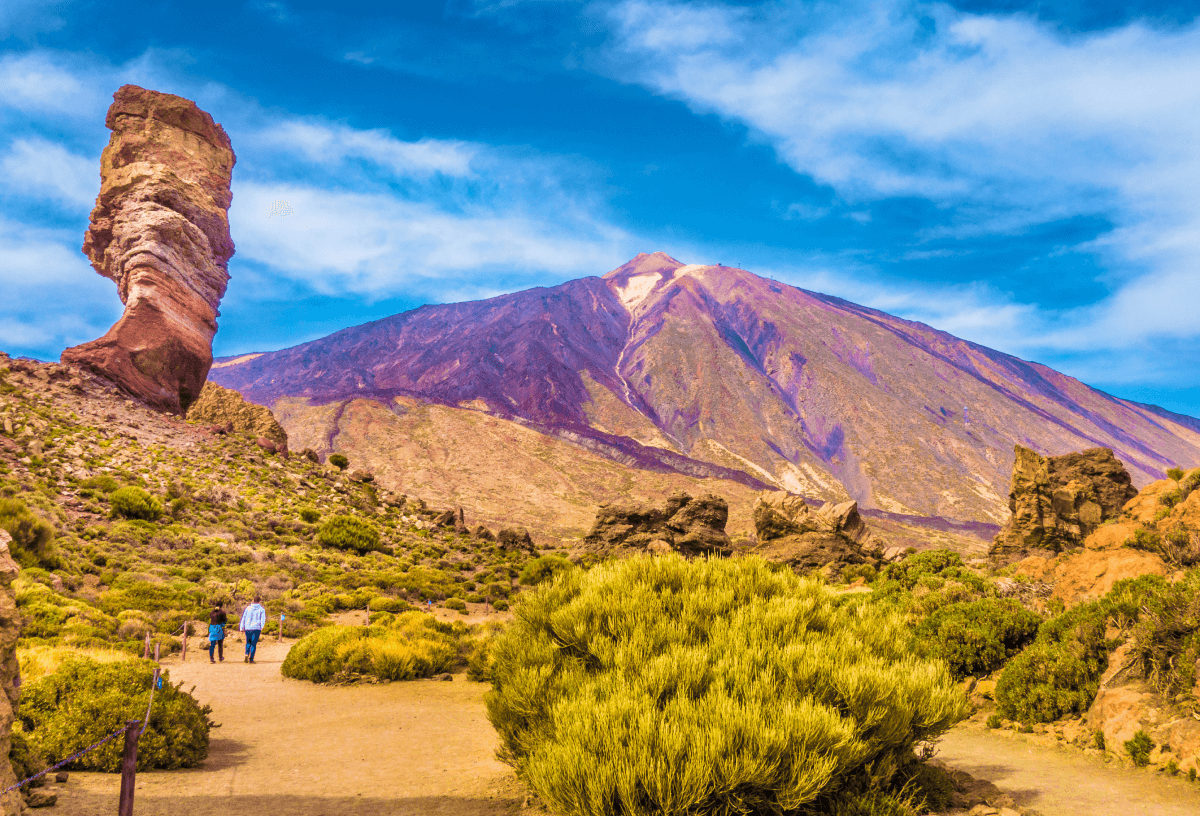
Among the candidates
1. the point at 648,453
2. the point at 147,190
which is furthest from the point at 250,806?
the point at 648,453

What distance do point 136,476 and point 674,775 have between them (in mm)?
32546

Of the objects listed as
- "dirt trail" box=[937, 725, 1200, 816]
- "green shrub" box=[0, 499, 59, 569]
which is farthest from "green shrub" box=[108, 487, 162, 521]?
"dirt trail" box=[937, 725, 1200, 816]

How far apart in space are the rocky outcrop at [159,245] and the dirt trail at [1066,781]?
42.0m

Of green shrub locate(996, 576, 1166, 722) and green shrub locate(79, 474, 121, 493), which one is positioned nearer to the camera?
green shrub locate(996, 576, 1166, 722)

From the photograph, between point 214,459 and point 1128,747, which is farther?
point 214,459

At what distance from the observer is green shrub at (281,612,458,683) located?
13.6m

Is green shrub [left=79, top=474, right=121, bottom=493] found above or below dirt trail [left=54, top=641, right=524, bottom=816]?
above

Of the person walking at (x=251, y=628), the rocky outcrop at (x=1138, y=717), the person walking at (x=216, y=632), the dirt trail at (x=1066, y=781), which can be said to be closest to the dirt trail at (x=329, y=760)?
the person walking at (x=216, y=632)

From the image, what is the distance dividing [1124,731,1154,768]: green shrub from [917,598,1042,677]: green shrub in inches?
126

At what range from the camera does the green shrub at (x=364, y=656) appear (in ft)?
44.7

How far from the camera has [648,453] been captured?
118375 millimetres

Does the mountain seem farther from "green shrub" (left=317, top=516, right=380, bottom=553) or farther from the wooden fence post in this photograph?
the wooden fence post

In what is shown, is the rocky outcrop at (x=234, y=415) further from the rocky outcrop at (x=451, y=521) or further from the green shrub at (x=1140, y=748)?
the green shrub at (x=1140, y=748)

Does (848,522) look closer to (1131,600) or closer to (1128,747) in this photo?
(1131,600)
